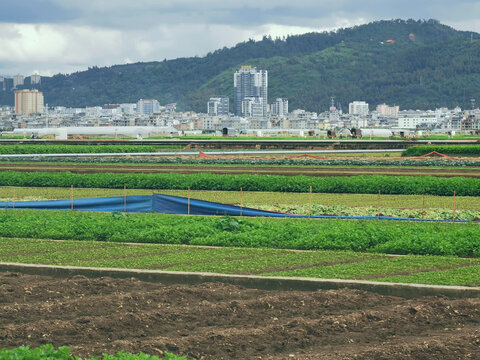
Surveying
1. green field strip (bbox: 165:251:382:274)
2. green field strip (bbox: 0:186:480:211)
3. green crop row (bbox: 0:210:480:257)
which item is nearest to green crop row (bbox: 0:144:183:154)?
green field strip (bbox: 0:186:480:211)

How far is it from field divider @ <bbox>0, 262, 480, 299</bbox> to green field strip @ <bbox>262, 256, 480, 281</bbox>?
616 mm

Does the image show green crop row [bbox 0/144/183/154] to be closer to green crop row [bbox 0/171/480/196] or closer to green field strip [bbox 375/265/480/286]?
green crop row [bbox 0/171/480/196]

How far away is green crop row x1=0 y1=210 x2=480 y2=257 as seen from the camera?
17.6 m

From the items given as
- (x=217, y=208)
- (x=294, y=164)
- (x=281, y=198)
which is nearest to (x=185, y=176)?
(x=281, y=198)

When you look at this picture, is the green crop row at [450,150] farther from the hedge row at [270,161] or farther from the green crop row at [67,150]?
the green crop row at [67,150]

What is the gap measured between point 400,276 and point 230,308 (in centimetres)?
396

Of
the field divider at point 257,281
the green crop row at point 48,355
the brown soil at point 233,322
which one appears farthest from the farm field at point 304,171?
the green crop row at point 48,355

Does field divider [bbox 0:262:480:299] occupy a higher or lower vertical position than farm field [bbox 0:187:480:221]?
higher

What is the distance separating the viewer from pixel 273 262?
1623 cm

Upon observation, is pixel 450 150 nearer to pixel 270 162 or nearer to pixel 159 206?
pixel 270 162

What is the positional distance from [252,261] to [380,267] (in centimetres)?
264

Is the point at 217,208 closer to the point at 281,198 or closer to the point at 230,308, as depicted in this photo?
the point at 281,198

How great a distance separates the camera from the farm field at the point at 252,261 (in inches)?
591

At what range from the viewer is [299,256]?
17.0 m
